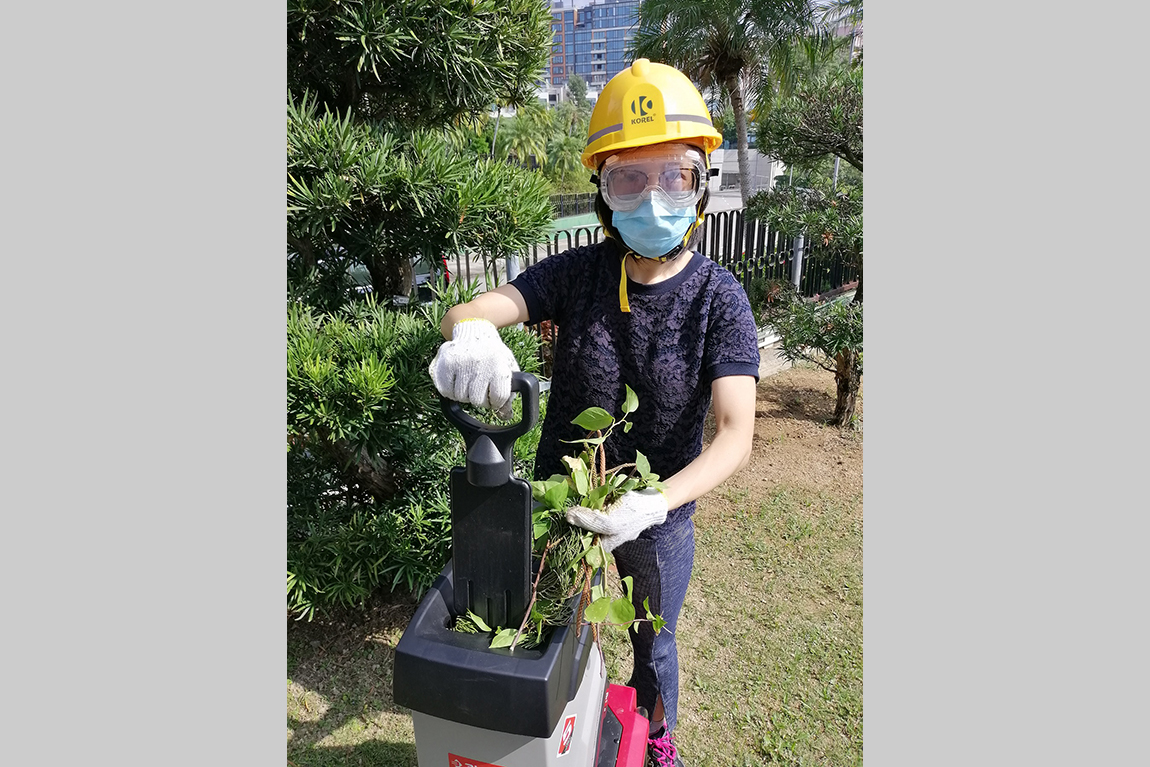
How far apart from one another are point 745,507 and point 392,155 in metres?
2.93

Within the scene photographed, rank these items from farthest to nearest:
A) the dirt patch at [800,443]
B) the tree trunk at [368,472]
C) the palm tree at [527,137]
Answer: the palm tree at [527,137] < the dirt patch at [800,443] < the tree trunk at [368,472]

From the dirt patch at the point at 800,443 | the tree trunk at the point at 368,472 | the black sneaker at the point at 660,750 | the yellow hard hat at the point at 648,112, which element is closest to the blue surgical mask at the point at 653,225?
the yellow hard hat at the point at 648,112

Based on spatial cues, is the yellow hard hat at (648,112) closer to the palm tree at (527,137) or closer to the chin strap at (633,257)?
the chin strap at (633,257)

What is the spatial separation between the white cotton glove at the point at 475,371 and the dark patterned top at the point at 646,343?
356 mm

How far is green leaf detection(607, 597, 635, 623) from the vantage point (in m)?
1.30

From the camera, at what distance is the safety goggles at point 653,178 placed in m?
1.68

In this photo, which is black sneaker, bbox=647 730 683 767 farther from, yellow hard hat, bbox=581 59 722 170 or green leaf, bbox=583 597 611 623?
yellow hard hat, bbox=581 59 722 170

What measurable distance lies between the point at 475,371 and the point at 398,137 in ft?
3.33

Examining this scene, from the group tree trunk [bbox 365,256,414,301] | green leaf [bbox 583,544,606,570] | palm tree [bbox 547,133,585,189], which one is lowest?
green leaf [bbox 583,544,606,570]

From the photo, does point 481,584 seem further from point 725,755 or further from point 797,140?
point 797,140

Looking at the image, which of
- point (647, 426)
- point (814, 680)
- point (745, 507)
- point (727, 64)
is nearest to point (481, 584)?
point (647, 426)

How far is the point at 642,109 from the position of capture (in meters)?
1.63

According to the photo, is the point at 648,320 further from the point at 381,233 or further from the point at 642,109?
the point at 381,233

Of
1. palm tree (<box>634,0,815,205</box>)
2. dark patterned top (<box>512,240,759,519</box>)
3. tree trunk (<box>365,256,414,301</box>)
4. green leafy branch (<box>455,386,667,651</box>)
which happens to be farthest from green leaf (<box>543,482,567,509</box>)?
palm tree (<box>634,0,815,205</box>)
